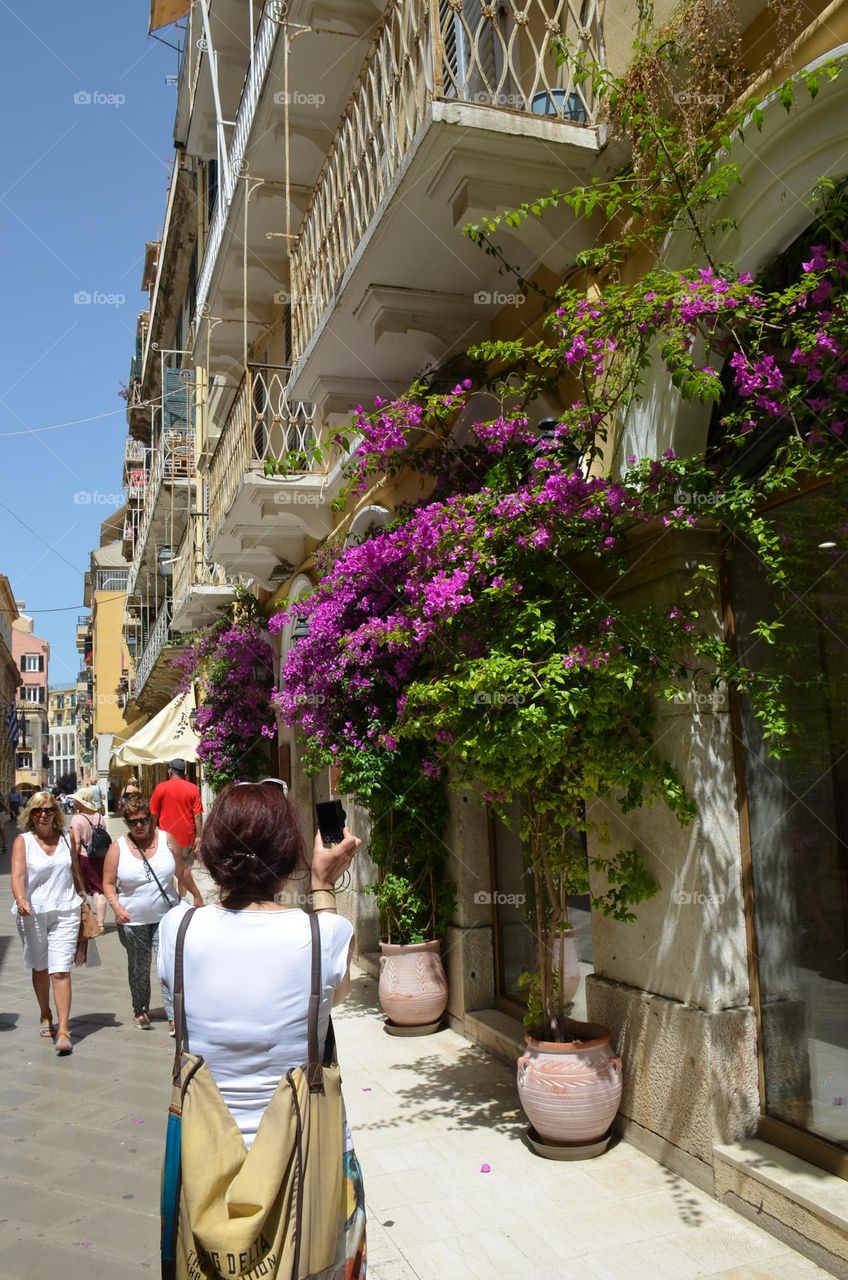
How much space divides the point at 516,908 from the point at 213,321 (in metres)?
9.76

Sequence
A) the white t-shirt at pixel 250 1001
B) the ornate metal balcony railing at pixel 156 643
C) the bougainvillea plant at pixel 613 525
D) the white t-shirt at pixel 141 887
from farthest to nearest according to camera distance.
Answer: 1. the ornate metal balcony railing at pixel 156 643
2. the white t-shirt at pixel 141 887
3. the bougainvillea plant at pixel 613 525
4. the white t-shirt at pixel 250 1001

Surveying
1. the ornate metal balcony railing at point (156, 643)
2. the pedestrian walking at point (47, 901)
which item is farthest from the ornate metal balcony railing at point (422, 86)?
the ornate metal balcony railing at point (156, 643)

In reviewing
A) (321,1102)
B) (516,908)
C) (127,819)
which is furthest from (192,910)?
(127,819)

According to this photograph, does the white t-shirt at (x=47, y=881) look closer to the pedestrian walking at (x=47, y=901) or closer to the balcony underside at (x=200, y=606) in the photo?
the pedestrian walking at (x=47, y=901)

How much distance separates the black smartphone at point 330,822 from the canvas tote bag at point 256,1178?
0.56 m

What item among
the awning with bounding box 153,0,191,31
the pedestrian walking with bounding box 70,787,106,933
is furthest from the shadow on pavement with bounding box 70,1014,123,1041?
the awning with bounding box 153,0,191,31

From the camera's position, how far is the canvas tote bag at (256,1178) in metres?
2.23

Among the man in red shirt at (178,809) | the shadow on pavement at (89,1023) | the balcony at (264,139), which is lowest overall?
the shadow on pavement at (89,1023)

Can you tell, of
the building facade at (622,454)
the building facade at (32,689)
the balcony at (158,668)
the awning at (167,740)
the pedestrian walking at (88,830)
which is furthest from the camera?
the building facade at (32,689)

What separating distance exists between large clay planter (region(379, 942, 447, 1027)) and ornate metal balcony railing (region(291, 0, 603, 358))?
194 inches

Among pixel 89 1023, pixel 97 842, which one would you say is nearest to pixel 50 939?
pixel 89 1023

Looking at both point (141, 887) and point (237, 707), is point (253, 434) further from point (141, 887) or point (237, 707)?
point (141, 887)

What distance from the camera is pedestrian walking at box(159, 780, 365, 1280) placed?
2.27 meters

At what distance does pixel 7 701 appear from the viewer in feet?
262
